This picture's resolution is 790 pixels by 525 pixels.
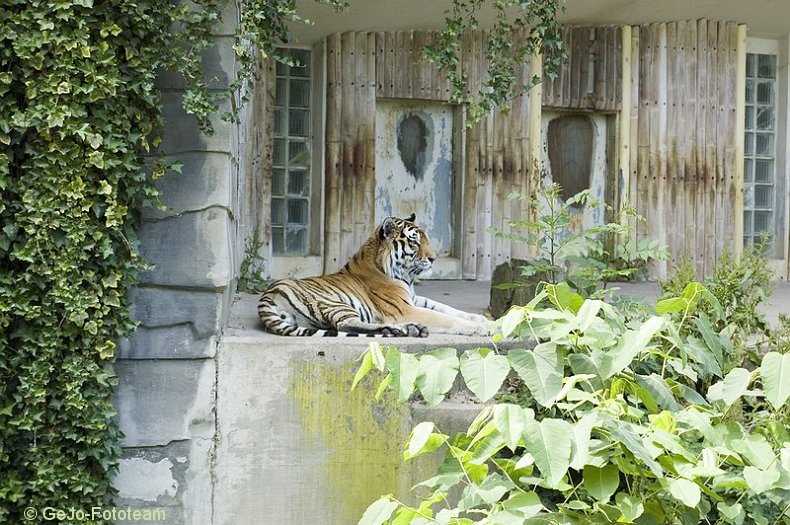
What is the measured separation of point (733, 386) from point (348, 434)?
220cm

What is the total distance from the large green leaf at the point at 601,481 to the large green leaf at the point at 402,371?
0.70m

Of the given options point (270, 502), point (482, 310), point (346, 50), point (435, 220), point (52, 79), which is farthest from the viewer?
point (435, 220)

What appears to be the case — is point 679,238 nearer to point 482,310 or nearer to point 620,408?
point 482,310

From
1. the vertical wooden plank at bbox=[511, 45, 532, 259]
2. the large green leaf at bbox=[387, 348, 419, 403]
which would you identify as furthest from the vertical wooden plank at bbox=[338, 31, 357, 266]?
the large green leaf at bbox=[387, 348, 419, 403]

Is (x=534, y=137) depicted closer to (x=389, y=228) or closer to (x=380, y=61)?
(x=380, y=61)

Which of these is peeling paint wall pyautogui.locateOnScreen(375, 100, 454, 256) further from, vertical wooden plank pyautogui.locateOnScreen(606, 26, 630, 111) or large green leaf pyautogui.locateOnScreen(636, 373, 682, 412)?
large green leaf pyautogui.locateOnScreen(636, 373, 682, 412)

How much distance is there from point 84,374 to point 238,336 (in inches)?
33.9

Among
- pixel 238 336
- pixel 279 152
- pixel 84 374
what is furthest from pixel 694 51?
pixel 84 374

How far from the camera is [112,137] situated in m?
5.00

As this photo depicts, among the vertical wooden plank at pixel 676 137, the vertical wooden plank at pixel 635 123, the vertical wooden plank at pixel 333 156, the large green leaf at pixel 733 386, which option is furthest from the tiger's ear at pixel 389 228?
the vertical wooden plank at pixel 676 137

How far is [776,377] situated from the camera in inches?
145

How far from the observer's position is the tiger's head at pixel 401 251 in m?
7.07

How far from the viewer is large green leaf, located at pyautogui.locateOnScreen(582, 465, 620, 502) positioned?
3.70 meters

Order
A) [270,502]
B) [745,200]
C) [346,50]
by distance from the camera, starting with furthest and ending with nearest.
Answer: [745,200], [346,50], [270,502]
